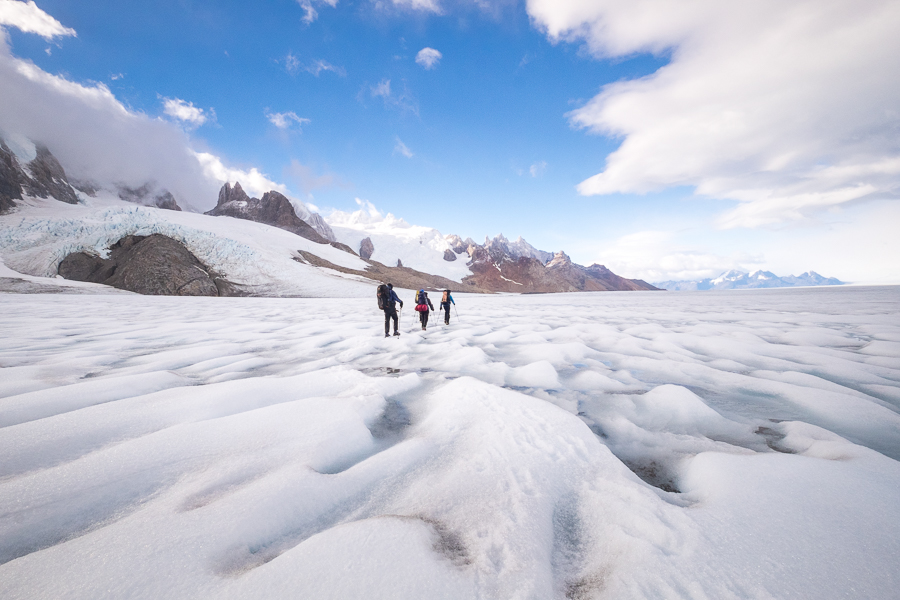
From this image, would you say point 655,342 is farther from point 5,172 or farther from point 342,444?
point 5,172

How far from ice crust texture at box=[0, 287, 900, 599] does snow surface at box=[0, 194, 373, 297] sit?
3636 cm

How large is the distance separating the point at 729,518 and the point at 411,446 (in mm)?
2164

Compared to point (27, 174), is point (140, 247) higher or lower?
lower

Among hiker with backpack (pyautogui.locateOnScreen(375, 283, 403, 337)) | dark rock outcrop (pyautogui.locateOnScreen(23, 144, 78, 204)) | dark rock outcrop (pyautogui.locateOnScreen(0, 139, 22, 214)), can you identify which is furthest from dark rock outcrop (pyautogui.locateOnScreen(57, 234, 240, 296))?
dark rock outcrop (pyautogui.locateOnScreen(23, 144, 78, 204))

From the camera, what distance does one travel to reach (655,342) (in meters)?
7.50

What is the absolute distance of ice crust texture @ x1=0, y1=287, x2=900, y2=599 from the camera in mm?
1497

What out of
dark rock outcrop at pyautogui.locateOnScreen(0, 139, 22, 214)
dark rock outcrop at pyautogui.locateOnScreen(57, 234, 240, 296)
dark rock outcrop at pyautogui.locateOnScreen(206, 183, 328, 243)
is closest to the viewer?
dark rock outcrop at pyautogui.locateOnScreen(57, 234, 240, 296)

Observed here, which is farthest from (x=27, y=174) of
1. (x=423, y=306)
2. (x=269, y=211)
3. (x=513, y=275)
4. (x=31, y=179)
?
(x=513, y=275)

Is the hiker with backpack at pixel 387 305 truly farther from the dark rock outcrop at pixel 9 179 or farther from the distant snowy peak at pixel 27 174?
the dark rock outcrop at pixel 9 179

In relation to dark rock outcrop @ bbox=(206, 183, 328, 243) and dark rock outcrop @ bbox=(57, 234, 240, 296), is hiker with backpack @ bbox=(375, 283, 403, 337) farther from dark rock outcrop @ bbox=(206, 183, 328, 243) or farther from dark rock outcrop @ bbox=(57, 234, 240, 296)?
dark rock outcrop @ bbox=(206, 183, 328, 243)

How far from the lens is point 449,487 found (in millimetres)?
2277

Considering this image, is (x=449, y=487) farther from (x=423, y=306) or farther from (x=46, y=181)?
(x=46, y=181)

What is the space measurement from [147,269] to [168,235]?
6.60 metres

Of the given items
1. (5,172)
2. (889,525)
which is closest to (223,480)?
(889,525)
